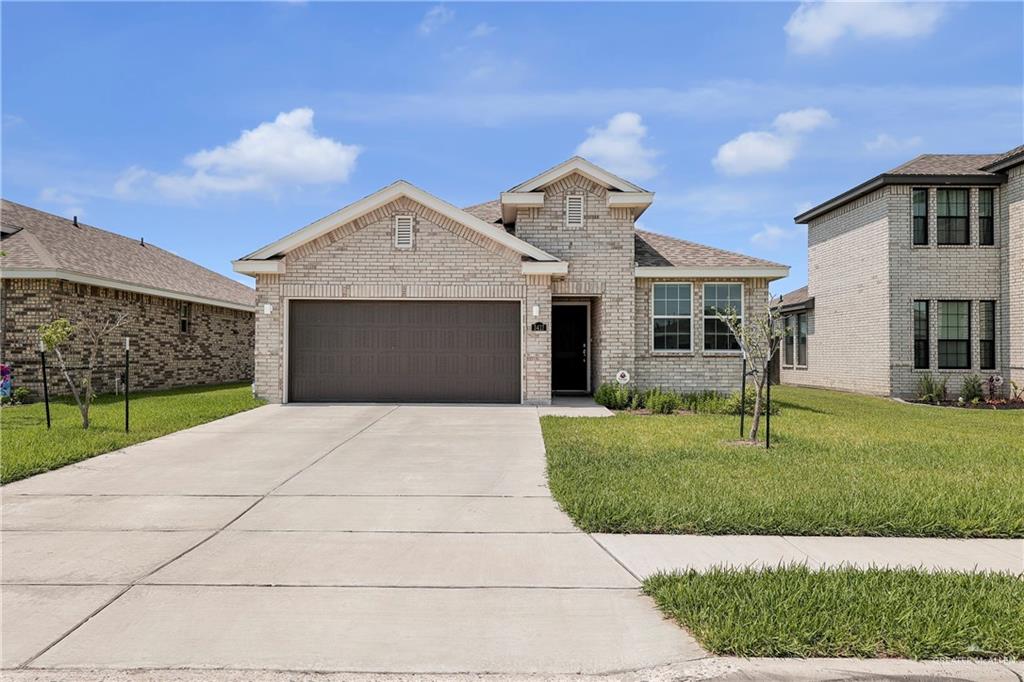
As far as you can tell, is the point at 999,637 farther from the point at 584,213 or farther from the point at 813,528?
the point at 584,213

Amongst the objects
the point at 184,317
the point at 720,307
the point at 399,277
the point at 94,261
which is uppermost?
the point at 94,261

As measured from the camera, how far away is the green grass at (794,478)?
18.5 feet

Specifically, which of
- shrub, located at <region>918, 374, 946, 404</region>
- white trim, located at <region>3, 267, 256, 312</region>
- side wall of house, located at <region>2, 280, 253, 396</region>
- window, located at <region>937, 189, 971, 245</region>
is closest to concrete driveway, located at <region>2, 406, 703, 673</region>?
white trim, located at <region>3, 267, 256, 312</region>

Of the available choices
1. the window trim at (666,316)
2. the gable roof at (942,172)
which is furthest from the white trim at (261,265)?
the gable roof at (942,172)

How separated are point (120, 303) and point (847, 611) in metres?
19.9

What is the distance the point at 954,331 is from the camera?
1883 cm

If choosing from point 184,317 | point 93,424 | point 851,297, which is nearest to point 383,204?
point 93,424

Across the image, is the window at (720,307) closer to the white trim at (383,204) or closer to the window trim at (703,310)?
the window trim at (703,310)

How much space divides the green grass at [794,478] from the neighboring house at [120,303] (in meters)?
13.4

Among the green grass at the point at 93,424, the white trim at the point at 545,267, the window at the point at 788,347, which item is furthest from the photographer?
the window at the point at 788,347

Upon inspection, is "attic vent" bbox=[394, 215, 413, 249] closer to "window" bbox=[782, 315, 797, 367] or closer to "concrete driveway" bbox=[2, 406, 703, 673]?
"concrete driveway" bbox=[2, 406, 703, 673]

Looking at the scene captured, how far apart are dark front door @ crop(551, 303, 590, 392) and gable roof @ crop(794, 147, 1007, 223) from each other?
9587 millimetres

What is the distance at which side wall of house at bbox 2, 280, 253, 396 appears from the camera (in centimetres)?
1597

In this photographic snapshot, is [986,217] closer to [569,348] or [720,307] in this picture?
[720,307]
